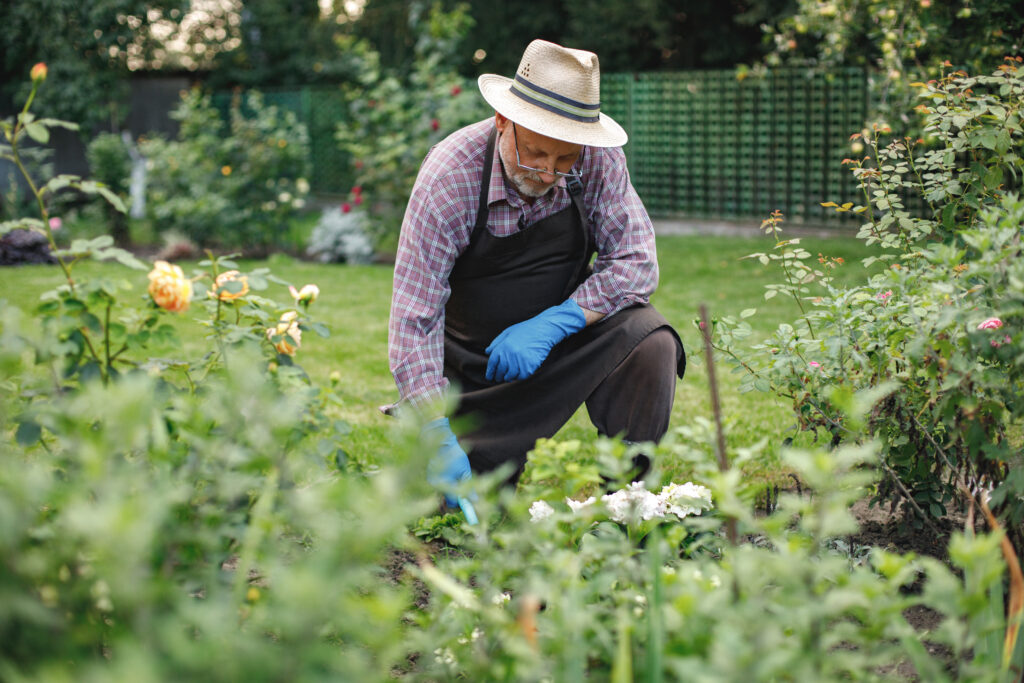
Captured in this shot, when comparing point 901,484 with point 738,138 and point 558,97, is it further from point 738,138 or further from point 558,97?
point 738,138

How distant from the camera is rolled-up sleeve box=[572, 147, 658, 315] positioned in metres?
2.62

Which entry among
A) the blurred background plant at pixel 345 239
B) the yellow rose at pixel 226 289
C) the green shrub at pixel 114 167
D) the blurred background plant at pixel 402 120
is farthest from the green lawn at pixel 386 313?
the green shrub at pixel 114 167

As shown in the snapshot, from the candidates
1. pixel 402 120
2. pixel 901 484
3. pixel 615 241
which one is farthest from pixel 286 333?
pixel 402 120

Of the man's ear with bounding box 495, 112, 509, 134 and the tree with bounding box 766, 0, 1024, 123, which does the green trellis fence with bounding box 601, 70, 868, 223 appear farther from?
the man's ear with bounding box 495, 112, 509, 134

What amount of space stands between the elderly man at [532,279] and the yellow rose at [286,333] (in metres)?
0.59

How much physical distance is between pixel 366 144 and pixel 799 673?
27.2ft

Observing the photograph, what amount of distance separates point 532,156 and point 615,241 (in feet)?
1.35

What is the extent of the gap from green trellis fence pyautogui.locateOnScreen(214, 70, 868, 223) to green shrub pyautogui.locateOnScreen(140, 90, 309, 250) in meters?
3.78

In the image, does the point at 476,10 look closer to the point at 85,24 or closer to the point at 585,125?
the point at 85,24

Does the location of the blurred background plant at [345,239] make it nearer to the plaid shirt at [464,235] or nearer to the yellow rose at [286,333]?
the plaid shirt at [464,235]

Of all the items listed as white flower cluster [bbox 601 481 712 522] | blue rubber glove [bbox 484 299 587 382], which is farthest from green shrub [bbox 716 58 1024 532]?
blue rubber glove [bbox 484 299 587 382]

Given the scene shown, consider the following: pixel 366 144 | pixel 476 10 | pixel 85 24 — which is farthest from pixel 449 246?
pixel 476 10

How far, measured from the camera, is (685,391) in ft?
13.5

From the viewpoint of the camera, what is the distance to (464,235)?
2.56 meters
